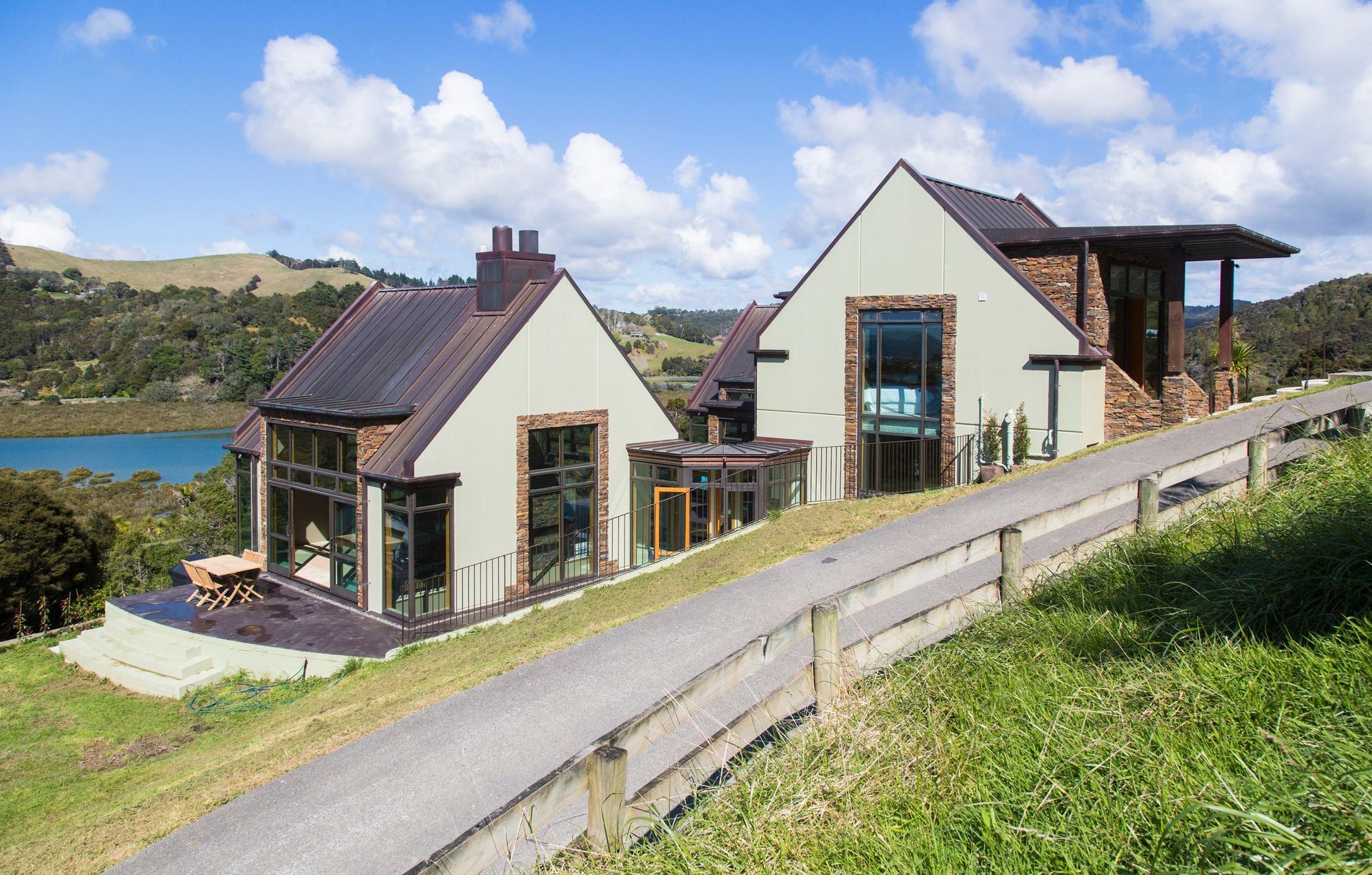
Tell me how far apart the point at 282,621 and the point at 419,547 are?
291 centimetres

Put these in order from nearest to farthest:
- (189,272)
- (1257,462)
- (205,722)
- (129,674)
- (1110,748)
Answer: (1110,748) < (1257,462) < (205,722) < (129,674) < (189,272)

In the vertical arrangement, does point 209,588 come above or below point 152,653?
above

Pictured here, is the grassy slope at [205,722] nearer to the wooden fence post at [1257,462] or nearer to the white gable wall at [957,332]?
the white gable wall at [957,332]

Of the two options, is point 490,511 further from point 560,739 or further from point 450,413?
point 560,739

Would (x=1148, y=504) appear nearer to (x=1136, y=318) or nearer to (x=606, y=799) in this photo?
(x=606, y=799)

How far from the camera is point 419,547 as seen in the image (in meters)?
16.5

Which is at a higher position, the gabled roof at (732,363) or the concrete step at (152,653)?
the gabled roof at (732,363)

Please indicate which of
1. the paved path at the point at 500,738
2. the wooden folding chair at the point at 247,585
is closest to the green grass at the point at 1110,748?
the paved path at the point at 500,738

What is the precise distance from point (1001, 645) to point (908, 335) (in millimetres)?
15303

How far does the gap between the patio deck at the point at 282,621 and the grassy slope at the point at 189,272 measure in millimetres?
120715

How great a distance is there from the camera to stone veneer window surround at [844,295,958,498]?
65.0 ft

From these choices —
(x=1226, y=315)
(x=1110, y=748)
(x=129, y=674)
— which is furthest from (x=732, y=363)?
(x=1110, y=748)

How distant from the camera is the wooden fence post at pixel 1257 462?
8.48 meters

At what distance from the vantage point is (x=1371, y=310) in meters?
51.4
